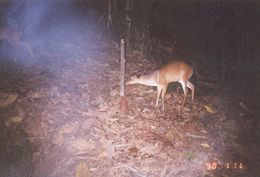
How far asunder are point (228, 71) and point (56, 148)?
19.8 feet

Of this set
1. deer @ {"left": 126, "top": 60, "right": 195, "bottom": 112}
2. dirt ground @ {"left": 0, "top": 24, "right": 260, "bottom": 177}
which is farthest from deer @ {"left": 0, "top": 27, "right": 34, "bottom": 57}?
deer @ {"left": 126, "top": 60, "right": 195, "bottom": 112}

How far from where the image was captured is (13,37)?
9.13 metres

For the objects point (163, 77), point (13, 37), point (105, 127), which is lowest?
point (105, 127)

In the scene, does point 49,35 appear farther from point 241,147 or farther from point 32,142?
point 241,147

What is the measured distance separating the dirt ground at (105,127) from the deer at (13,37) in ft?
0.72

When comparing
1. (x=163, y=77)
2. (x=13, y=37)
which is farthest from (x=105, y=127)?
(x=13, y=37)

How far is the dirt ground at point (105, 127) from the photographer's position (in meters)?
6.52

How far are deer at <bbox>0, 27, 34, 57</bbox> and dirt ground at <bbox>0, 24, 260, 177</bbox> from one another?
22 centimetres

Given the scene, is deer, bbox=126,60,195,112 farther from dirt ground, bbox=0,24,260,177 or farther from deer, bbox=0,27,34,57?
deer, bbox=0,27,34,57

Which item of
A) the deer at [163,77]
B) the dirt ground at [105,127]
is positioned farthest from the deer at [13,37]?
the deer at [163,77]

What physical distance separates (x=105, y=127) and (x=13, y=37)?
3.77 meters

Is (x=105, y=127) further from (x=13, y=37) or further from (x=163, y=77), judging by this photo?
(x=13, y=37)

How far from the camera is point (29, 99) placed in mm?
7430

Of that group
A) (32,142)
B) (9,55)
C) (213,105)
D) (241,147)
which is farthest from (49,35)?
(241,147)
